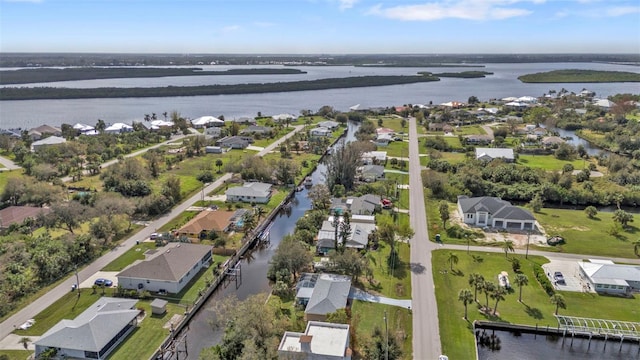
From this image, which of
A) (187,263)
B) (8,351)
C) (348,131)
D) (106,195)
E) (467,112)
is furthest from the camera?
(467,112)

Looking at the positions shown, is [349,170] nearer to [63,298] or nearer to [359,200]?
[359,200]

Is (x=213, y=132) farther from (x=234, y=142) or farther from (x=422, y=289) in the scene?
(x=422, y=289)

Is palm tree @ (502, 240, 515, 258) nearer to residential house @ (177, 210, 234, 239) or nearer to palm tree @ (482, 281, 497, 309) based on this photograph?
palm tree @ (482, 281, 497, 309)

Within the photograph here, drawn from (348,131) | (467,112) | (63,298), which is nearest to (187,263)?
(63,298)

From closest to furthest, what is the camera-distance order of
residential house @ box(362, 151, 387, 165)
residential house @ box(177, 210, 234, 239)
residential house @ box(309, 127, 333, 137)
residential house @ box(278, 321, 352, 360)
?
residential house @ box(278, 321, 352, 360) → residential house @ box(177, 210, 234, 239) → residential house @ box(362, 151, 387, 165) → residential house @ box(309, 127, 333, 137)

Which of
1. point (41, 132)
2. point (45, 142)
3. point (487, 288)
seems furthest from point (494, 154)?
point (41, 132)

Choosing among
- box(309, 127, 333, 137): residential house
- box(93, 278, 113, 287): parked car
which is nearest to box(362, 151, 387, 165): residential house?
box(309, 127, 333, 137): residential house

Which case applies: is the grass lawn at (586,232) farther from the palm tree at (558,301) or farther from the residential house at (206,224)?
the residential house at (206,224)
